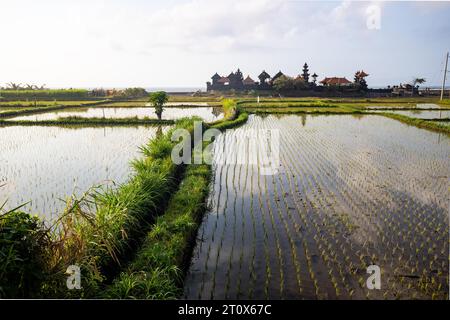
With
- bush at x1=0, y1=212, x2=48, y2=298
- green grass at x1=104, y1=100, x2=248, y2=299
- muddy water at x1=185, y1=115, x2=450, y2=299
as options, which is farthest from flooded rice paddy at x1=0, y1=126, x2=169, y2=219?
muddy water at x1=185, y1=115, x2=450, y2=299

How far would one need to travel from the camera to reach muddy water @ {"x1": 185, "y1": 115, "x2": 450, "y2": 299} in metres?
3.88

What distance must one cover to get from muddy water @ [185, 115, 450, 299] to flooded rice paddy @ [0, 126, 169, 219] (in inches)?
101

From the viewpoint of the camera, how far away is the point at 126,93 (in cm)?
4016

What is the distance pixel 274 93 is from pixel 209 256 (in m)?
39.1

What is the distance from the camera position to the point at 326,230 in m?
5.33

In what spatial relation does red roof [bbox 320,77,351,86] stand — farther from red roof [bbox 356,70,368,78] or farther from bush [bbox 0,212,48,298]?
bush [bbox 0,212,48,298]

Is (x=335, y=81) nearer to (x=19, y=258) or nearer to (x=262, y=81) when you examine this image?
(x=262, y=81)

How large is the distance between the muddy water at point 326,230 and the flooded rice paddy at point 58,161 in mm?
2572

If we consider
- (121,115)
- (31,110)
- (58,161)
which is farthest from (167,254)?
(31,110)

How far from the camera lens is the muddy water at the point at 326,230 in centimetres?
388

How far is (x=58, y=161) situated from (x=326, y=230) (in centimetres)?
810

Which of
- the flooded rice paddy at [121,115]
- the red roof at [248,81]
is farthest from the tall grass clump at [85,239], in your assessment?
the red roof at [248,81]

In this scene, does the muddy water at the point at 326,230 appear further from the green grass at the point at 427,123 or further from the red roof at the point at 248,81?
the red roof at the point at 248,81
